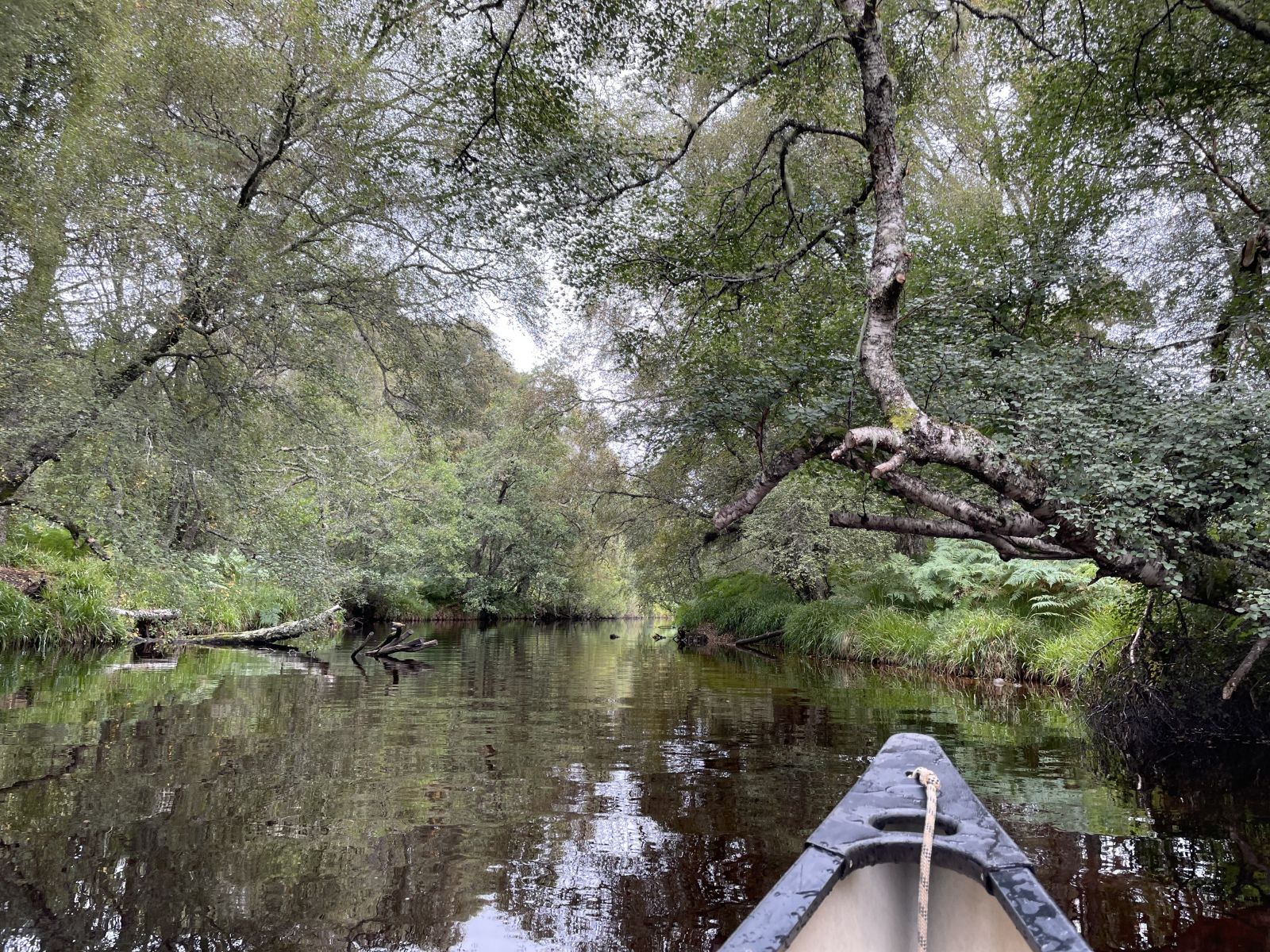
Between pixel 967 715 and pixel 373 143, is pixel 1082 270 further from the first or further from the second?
pixel 373 143

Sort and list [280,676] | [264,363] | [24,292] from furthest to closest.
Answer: [280,676] < [264,363] < [24,292]

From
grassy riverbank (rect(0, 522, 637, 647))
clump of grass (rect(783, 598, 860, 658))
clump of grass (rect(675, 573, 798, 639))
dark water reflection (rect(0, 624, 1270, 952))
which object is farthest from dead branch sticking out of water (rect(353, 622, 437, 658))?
clump of grass (rect(675, 573, 798, 639))

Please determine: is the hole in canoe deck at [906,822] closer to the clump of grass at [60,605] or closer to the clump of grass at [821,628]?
the clump of grass at [60,605]

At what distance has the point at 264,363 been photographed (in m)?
8.19

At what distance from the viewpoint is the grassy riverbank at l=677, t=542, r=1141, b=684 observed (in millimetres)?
9773

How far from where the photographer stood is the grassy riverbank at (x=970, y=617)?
9.77 meters

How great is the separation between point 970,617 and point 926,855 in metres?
10.8

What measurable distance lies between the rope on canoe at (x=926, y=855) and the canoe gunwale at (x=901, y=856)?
45mm

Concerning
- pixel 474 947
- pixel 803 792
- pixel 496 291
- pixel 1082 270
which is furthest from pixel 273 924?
pixel 1082 270

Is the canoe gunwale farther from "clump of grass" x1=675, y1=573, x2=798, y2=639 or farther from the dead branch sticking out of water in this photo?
"clump of grass" x1=675, y1=573, x2=798, y2=639

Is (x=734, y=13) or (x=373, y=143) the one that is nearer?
(x=734, y=13)

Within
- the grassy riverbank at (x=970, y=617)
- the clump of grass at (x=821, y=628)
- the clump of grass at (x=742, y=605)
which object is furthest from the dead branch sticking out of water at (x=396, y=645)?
the clump of grass at (x=742, y=605)

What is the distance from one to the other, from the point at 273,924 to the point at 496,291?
8.08 m

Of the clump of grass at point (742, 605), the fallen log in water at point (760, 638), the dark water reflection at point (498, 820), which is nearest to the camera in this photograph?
the dark water reflection at point (498, 820)
